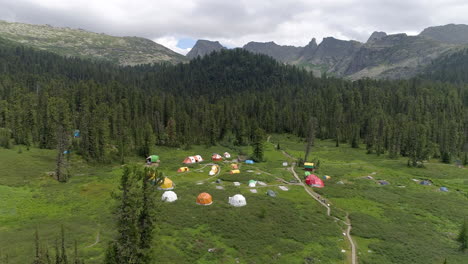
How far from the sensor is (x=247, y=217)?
1839 inches

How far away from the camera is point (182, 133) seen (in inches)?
5157

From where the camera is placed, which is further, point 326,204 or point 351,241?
point 326,204

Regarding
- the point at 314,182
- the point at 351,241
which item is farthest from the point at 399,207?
the point at 351,241

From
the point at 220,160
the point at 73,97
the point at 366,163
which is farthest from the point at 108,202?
the point at 73,97

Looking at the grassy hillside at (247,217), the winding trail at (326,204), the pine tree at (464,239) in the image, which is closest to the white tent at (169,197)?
the grassy hillside at (247,217)

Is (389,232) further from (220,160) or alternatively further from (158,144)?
(158,144)

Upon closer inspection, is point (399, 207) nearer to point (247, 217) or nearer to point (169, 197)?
point (247, 217)

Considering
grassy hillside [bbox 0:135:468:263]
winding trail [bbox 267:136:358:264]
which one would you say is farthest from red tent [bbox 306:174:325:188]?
grassy hillside [bbox 0:135:468:263]

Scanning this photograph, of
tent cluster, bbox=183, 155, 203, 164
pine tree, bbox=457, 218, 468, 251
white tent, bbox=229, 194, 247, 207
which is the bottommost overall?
tent cluster, bbox=183, 155, 203, 164

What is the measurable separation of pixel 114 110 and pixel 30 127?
32.3 m

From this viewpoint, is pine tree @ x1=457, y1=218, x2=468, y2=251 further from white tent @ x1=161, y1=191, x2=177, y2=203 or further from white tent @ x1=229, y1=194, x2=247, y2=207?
white tent @ x1=161, y1=191, x2=177, y2=203

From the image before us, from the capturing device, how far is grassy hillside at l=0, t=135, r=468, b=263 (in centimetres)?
3631

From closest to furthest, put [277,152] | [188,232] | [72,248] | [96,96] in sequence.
A: [72,248], [188,232], [277,152], [96,96]

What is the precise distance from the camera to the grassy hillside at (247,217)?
119ft
